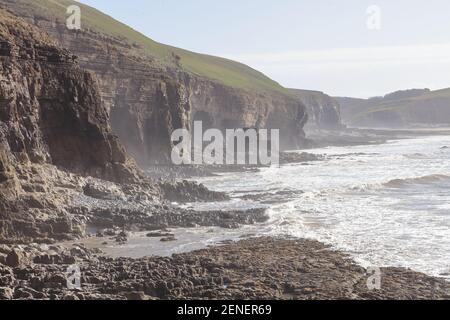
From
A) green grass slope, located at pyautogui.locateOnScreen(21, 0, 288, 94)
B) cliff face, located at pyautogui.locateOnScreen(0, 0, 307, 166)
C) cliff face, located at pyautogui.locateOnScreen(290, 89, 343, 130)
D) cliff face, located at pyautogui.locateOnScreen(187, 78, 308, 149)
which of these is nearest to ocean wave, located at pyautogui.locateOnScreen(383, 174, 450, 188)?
cliff face, located at pyautogui.locateOnScreen(0, 0, 307, 166)

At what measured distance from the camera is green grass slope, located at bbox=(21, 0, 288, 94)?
72.2 metres

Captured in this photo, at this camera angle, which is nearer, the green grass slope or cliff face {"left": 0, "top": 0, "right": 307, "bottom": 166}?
cliff face {"left": 0, "top": 0, "right": 307, "bottom": 166}

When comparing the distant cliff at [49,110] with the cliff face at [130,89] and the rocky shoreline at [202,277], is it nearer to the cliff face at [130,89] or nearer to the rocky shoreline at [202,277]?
the rocky shoreline at [202,277]

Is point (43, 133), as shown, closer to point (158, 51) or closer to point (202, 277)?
point (202, 277)

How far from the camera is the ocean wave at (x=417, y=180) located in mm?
53244

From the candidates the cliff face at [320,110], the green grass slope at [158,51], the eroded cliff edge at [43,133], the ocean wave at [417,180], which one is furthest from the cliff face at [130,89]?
the cliff face at [320,110]

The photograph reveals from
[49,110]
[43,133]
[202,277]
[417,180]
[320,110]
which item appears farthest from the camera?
[320,110]

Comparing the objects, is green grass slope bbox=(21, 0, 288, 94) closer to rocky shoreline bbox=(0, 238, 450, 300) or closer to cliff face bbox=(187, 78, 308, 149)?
cliff face bbox=(187, 78, 308, 149)

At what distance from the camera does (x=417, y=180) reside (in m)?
56.9

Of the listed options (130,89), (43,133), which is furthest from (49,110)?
(130,89)

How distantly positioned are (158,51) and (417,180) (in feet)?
175

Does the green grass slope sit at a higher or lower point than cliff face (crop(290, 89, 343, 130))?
higher

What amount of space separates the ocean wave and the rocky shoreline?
29.4m

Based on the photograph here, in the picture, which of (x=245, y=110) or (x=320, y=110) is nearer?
(x=245, y=110)
